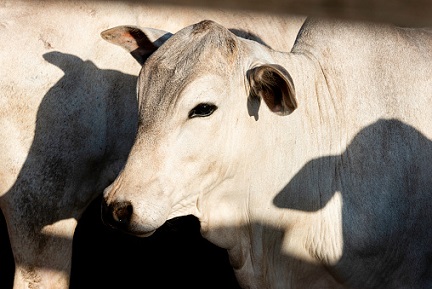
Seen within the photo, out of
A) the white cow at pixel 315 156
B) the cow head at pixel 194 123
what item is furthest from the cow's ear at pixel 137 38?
the cow head at pixel 194 123

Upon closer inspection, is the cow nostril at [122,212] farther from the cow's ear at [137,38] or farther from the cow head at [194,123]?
the cow's ear at [137,38]

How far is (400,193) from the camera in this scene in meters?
3.82

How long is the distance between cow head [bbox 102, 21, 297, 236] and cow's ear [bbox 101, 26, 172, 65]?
0.30 metres

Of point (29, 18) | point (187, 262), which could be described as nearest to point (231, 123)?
point (29, 18)

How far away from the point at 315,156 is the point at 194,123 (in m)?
0.73

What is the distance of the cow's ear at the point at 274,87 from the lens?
3.30 meters

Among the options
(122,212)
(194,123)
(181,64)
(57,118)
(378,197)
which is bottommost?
(378,197)

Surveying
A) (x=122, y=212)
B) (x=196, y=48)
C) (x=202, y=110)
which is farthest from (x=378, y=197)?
(x=122, y=212)

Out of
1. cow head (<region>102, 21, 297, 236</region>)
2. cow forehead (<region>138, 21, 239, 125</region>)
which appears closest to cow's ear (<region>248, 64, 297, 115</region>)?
cow head (<region>102, 21, 297, 236</region>)

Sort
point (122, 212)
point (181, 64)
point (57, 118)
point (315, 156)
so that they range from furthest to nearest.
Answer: point (57, 118)
point (315, 156)
point (181, 64)
point (122, 212)

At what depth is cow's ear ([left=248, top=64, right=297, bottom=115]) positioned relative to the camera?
330cm

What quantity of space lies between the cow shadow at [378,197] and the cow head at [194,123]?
39 centimetres

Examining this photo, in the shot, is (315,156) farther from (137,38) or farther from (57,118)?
(57,118)

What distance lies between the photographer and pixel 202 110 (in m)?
3.31
